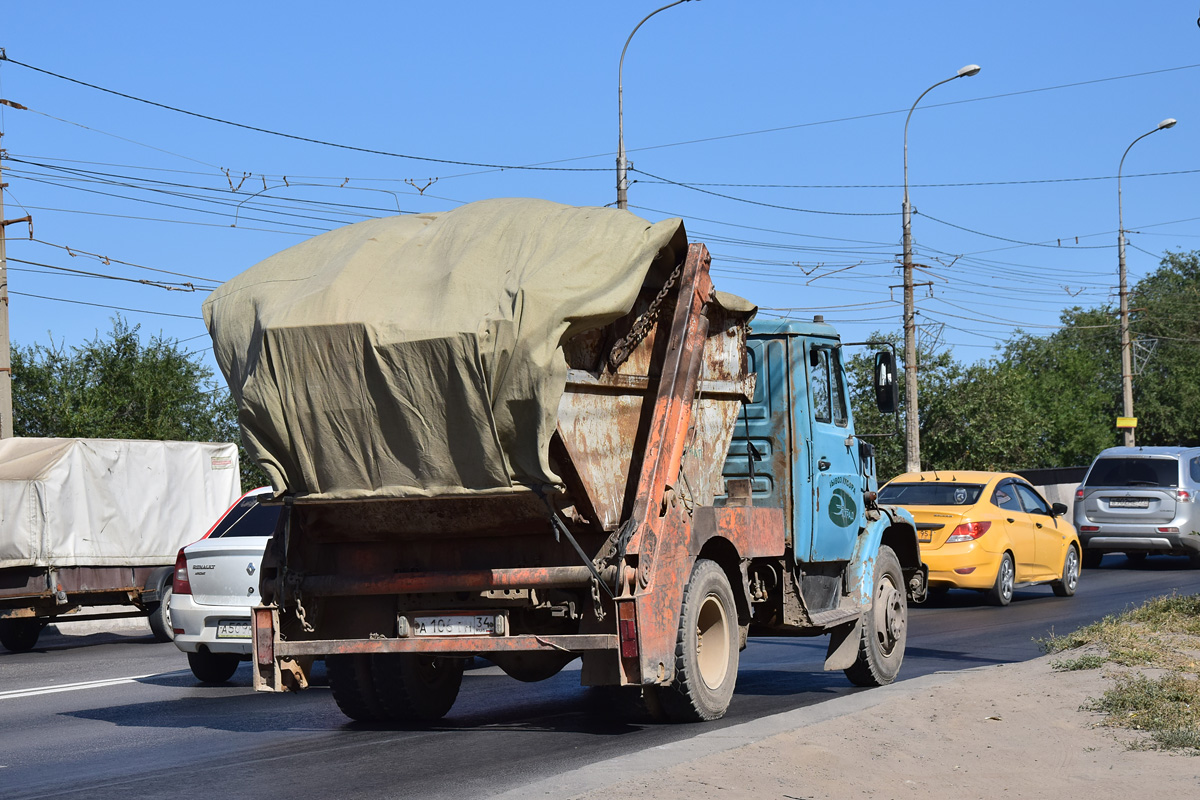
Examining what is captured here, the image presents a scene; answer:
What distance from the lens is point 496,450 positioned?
23.5 feet

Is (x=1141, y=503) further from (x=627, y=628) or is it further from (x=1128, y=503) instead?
(x=627, y=628)

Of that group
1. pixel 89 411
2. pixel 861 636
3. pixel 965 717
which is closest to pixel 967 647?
pixel 861 636

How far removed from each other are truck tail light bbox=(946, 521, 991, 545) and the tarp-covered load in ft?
32.0

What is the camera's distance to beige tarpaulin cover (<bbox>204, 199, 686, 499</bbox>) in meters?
7.12

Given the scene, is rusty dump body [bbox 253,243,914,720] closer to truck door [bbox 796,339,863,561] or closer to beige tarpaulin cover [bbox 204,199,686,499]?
beige tarpaulin cover [bbox 204,199,686,499]

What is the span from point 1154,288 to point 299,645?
101 m

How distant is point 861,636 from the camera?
33.2 feet

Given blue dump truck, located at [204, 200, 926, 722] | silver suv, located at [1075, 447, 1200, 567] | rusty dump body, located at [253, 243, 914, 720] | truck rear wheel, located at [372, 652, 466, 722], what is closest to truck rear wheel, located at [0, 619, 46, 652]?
blue dump truck, located at [204, 200, 926, 722]

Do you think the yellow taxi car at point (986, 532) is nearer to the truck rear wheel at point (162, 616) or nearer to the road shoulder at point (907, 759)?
the road shoulder at point (907, 759)

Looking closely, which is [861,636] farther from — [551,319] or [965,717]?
[551,319]

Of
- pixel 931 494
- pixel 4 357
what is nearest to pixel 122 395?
pixel 4 357

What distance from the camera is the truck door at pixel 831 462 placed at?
32.2ft

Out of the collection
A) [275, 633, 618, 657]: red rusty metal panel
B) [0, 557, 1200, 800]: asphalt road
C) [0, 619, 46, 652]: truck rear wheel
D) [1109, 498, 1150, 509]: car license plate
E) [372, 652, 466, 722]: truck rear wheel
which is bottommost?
[0, 619, 46, 652]: truck rear wheel

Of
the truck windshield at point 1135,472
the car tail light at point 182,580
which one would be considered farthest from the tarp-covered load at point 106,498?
the truck windshield at point 1135,472
